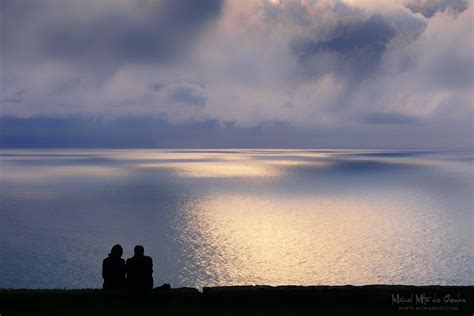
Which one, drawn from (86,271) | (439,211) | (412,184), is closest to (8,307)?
(86,271)

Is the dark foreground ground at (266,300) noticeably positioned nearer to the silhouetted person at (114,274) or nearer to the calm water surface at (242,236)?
the silhouetted person at (114,274)

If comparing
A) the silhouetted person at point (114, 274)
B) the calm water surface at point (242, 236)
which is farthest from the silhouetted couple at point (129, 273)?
the calm water surface at point (242, 236)

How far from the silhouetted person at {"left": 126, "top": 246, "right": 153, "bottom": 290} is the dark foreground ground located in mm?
445

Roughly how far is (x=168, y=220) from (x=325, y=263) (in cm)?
2199

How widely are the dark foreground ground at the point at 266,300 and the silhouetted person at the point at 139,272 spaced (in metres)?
0.45

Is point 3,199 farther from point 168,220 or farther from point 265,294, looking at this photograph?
point 265,294

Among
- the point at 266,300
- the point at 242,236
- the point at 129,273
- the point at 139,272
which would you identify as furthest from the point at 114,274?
the point at 242,236

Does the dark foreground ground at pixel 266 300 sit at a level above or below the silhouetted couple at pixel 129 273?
below

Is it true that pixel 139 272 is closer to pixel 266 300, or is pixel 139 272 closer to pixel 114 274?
pixel 114 274

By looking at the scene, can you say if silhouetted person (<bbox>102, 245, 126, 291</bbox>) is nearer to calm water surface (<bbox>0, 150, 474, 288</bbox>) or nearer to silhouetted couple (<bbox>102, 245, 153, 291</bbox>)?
silhouetted couple (<bbox>102, 245, 153, 291</bbox>)

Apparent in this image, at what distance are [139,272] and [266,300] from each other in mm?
3485

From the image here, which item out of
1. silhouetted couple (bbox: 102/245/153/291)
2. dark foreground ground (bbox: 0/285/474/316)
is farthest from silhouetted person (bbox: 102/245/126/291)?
dark foreground ground (bbox: 0/285/474/316)

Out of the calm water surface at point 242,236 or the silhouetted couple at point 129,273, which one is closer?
the silhouetted couple at point 129,273

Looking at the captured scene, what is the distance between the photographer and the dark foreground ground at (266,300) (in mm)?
10898
